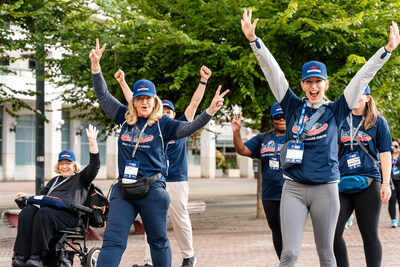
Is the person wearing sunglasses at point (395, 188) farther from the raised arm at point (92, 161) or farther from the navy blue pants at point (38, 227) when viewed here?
the navy blue pants at point (38, 227)

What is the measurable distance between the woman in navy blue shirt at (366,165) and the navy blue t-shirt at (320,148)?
962mm

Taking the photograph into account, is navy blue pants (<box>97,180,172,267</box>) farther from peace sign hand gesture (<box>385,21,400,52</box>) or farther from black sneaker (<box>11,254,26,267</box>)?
peace sign hand gesture (<box>385,21,400,52</box>)

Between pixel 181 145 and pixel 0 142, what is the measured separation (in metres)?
33.4

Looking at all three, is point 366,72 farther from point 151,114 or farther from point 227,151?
point 227,151

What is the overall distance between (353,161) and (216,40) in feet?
20.6

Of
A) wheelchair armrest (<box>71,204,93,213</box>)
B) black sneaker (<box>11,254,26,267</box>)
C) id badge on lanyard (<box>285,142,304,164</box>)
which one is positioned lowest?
black sneaker (<box>11,254,26,267</box>)

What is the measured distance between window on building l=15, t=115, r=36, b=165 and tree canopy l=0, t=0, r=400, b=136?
28.1 m

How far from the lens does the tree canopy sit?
10375mm

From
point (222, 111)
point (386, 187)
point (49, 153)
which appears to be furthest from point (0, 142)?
point (386, 187)

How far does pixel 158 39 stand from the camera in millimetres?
10586

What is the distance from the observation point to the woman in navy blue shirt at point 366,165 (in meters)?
5.40

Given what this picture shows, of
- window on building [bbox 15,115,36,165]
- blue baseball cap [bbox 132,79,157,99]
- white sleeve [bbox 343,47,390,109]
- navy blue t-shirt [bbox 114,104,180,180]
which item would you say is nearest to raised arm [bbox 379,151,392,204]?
white sleeve [bbox 343,47,390,109]

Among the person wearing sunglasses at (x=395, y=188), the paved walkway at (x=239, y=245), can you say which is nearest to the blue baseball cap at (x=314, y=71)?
the paved walkway at (x=239, y=245)

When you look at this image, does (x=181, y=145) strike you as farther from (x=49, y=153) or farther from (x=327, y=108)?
(x=49, y=153)
